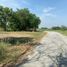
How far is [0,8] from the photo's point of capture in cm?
9156

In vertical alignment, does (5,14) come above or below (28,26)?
above

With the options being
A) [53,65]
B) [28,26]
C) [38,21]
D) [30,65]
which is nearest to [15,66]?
[30,65]

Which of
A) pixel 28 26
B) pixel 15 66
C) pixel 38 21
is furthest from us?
pixel 38 21

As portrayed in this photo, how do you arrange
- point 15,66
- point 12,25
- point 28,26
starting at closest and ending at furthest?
point 15,66, point 12,25, point 28,26

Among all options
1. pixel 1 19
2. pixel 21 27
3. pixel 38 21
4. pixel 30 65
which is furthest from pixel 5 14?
pixel 30 65

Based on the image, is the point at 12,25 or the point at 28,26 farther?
the point at 28,26

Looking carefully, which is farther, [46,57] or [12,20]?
[12,20]

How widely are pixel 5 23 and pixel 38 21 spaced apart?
89.8 ft

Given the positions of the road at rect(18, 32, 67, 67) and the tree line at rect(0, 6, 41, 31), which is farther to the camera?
the tree line at rect(0, 6, 41, 31)

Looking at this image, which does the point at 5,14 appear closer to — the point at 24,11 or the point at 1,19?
the point at 1,19

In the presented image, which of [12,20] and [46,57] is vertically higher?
[12,20]

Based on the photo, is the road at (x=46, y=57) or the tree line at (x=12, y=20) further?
the tree line at (x=12, y=20)

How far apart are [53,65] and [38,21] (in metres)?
102

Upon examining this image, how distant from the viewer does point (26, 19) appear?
304ft
